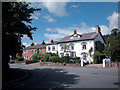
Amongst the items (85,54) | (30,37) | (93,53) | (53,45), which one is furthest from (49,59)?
(30,37)

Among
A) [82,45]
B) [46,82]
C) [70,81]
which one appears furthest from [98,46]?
[46,82]

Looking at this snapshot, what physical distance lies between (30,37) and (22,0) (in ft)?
13.4

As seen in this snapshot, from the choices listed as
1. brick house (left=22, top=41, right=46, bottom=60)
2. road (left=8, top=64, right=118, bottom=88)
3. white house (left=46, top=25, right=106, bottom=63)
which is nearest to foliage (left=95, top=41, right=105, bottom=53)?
white house (left=46, top=25, right=106, bottom=63)

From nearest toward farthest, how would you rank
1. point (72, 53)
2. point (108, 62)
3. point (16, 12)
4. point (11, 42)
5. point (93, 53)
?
point (16, 12) → point (11, 42) → point (108, 62) → point (93, 53) → point (72, 53)

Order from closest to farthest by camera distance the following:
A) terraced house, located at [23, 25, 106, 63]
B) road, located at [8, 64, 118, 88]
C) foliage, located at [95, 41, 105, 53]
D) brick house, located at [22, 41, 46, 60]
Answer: road, located at [8, 64, 118, 88] → terraced house, located at [23, 25, 106, 63] → foliage, located at [95, 41, 105, 53] → brick house, located at [22, 41, 46, 60]

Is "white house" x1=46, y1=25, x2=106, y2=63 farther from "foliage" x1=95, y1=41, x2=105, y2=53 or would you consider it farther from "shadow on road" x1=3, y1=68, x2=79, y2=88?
"shadow on road" x1=3, y1=68, x2=79, y2=88

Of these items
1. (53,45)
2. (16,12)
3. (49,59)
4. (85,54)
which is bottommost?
(49,59)

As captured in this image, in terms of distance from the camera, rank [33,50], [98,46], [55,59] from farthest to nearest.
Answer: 1. [33,50]
2. [55,59]
3. [98,46]

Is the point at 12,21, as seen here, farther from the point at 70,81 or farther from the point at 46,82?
the point at 70,81

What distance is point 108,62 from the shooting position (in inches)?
770

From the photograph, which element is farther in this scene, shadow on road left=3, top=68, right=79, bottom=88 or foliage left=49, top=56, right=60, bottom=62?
foliage left=49, top=56, right=60, bottom=62

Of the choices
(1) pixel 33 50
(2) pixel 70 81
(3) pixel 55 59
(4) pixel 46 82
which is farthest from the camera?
(1) pixel 33 50

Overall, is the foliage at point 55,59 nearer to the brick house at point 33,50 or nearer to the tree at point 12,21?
the brick house at point 33,50

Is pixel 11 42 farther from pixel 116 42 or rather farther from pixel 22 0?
pixel 116 42
